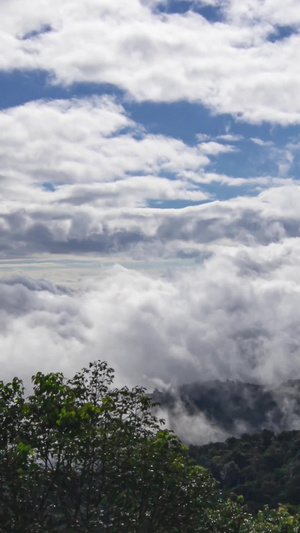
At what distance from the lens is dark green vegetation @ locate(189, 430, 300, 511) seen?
147125 mm

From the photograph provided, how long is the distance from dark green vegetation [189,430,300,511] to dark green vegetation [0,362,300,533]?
417ft

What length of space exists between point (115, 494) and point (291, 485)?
141 metres

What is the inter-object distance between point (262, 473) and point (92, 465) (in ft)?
537

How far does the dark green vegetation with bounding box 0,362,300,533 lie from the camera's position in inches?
782

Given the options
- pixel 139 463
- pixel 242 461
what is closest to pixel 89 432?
pixel 139 463

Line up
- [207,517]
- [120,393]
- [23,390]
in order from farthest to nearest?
[207,517] < [120,393] < [23,390]

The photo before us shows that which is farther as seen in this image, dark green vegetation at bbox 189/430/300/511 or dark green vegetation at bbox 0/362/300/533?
dark green vegetation at bbox 189/430/300/511

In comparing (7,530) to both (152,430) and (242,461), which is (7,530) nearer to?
(152,430)

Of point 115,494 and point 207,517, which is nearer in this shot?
point 115,494

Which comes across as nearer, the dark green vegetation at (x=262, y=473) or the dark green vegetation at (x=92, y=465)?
the dark green vegetation at (x=92, y=465)

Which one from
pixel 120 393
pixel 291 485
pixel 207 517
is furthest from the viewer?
pixel 291 485

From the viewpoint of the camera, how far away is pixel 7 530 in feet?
63.6

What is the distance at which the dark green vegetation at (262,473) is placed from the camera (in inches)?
5792

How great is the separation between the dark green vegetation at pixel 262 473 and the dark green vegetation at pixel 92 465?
417 ft
